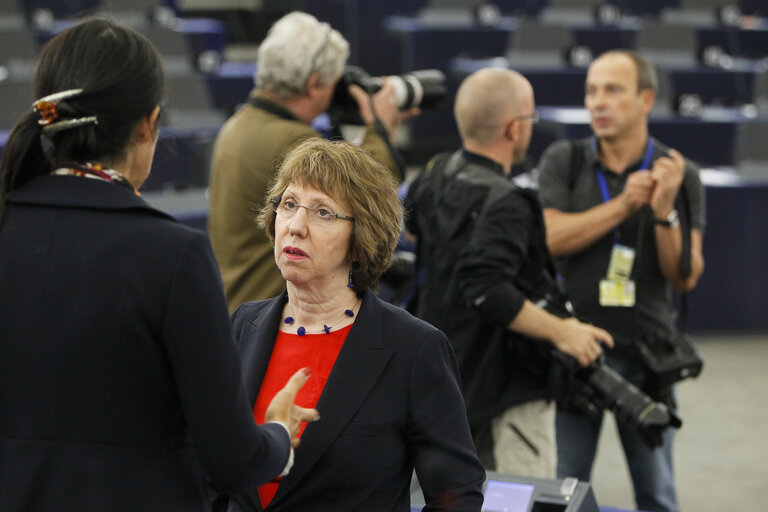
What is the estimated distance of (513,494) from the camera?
177 cm

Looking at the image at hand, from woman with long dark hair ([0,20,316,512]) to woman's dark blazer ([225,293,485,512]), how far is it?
0.70 ft

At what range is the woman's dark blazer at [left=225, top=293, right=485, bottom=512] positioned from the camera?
1.36 meters

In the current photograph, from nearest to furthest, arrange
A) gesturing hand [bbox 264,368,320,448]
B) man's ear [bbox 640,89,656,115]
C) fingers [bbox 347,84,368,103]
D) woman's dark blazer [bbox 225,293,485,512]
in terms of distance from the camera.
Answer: gesturing hand [bbox 264,368,320,448]
woman's dark blazer [bbox 225,293,485,512]
fingers [bbox 347,84,368,103]
man's ear [bbox 640,89,656,115]

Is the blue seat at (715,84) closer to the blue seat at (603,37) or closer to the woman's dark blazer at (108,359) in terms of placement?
the blue seat at (603,37)

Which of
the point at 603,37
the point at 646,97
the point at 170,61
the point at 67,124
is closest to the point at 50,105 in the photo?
the point at 67,124

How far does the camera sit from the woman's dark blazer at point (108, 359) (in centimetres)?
110

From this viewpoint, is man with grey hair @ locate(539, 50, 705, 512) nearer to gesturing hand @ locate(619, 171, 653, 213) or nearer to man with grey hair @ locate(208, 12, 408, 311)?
gesturing hand @ locate(619, 171, 653, 213)

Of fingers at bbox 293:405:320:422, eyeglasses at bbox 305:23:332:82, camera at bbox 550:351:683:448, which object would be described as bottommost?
camera at bbox 550:351:683:448

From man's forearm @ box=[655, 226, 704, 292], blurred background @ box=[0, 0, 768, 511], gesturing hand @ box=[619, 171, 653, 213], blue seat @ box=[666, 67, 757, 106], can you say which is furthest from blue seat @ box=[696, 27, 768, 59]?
→ gesturing hand @ box=[619, 171, 653, 213]

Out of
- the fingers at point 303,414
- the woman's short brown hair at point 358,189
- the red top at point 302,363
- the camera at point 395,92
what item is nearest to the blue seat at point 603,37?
the camera at point 395,92

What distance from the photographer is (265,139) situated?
234 centimetres

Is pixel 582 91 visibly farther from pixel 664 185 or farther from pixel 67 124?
pixel 67 124

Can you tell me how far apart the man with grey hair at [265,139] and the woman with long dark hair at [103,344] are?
117cm

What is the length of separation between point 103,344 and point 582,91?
21.6ft
